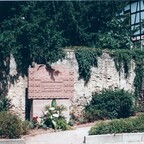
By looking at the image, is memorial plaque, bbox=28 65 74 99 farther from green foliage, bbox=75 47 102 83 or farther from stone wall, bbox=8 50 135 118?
green foliage, bbox=75 47 102 83

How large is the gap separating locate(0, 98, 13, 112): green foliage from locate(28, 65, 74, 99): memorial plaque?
3.41ft

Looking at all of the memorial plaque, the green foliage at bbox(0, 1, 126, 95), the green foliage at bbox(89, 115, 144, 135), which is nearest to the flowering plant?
the memorial plaque

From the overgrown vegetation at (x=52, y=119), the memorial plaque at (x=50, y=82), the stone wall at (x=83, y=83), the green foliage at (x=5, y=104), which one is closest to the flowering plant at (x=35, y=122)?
the overgrown vegetation at (x=52, y=119)

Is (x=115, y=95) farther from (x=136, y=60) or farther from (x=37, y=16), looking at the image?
(x=37, y=16)

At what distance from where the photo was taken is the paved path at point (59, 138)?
1034 centimetres

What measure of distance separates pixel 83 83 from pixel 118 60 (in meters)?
2.31

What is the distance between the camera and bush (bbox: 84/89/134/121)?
1467 cm

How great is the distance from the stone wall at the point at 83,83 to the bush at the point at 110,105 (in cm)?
44

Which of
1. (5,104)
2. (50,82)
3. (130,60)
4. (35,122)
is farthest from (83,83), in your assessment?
(5,104)

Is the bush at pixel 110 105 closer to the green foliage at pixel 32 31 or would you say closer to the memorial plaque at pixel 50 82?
the green foliage at pixel 32 31

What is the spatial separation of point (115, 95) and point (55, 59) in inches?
131

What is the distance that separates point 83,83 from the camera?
51.5 ft

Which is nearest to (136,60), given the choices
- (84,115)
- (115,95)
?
(115,95)

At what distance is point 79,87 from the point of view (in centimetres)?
1559
